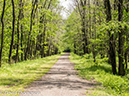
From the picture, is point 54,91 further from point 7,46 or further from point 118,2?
point 7,46

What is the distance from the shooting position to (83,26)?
24750mm

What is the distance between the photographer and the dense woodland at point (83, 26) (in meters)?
10.9

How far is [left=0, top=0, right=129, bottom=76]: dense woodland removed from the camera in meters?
10.9

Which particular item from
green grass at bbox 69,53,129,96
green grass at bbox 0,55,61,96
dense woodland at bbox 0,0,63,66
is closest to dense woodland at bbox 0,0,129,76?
dense woodland at bbox 0,0,63,66

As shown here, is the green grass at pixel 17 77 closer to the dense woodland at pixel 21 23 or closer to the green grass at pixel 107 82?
Answer: the green grass at pixel 107 82

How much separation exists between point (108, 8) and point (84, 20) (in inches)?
483

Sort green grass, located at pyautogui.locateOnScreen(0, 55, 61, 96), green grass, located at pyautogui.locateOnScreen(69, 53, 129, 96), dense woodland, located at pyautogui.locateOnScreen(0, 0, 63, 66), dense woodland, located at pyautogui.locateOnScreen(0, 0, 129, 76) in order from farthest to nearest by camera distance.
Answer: dense woodland, located at pyautogui.locateOnScreen(0, 0, 63, 66) → dense woodland, located at pyautogui.locateOnScreen(0, 0, 129, 76) → green grass, located at pyautogui.locateOnScreen(0, 55, 61, 96) → green grass, located at pyautogui.locateOnScreen(69, 53, 129, 96)

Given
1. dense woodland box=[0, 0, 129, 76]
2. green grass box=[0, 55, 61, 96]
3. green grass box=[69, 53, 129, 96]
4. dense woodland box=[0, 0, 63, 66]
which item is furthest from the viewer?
dense woodland box=[0, 0, 63, 66]

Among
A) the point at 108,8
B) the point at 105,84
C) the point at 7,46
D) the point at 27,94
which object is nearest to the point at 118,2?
the point at 108,8

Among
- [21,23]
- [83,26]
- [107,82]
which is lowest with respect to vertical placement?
[107,82]

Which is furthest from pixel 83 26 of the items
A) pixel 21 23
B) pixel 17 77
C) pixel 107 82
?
pixel 107 82

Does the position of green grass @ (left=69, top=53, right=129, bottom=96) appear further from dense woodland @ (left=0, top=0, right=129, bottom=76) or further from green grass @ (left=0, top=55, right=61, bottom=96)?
green grass @ (left=0, top=55, right=61, bottom=96)

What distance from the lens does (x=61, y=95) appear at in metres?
5.49

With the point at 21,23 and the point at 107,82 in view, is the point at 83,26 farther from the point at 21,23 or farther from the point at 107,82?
the point at 107,82
